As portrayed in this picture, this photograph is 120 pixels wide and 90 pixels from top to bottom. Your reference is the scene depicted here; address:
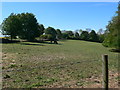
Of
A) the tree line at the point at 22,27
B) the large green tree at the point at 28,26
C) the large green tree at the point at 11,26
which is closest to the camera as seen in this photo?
the large green tree at the point at 11,26

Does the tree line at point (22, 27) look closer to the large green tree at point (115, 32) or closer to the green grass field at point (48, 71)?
the large green tree at point (115, 32)

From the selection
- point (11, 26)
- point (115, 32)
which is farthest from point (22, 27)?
point (115, 32)

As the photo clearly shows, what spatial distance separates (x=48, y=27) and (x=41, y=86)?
93.9m

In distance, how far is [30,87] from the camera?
445 centimetres

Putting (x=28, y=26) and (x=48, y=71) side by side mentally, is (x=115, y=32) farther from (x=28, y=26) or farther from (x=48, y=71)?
(x=28, y=26)

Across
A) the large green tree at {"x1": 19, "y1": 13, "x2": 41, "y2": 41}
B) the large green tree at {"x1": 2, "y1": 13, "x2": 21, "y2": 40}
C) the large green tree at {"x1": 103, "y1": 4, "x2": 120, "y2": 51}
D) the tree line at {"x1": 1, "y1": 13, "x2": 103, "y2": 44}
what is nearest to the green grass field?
the large green tree at {"x1": 103, "y1": 4, "x2": 120, "y2": 51}

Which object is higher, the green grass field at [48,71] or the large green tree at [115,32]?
the large green tree at [115,32]

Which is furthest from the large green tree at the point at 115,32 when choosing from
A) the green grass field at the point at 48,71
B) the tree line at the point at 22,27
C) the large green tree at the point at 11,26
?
the large green tree at the point at 11,26

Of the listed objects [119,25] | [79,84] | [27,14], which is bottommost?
[79,84]

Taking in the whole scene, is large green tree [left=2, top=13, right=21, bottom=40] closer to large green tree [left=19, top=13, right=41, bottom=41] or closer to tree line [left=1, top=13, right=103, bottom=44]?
tree line [left=1, top=13, right=103, bottom=44]

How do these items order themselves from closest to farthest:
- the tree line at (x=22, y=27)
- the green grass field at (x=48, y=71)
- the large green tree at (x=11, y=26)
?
the green grass field at (x=48, y=71) < the large green tree at (x=11, y=26) < the tree line at (x=22, y=27)

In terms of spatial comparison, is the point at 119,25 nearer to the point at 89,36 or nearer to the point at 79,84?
the point at 79,84

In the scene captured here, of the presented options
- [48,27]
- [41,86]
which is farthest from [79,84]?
[48,27]

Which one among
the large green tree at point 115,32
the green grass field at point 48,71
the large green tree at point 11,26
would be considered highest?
the large green tree at point 11,26
